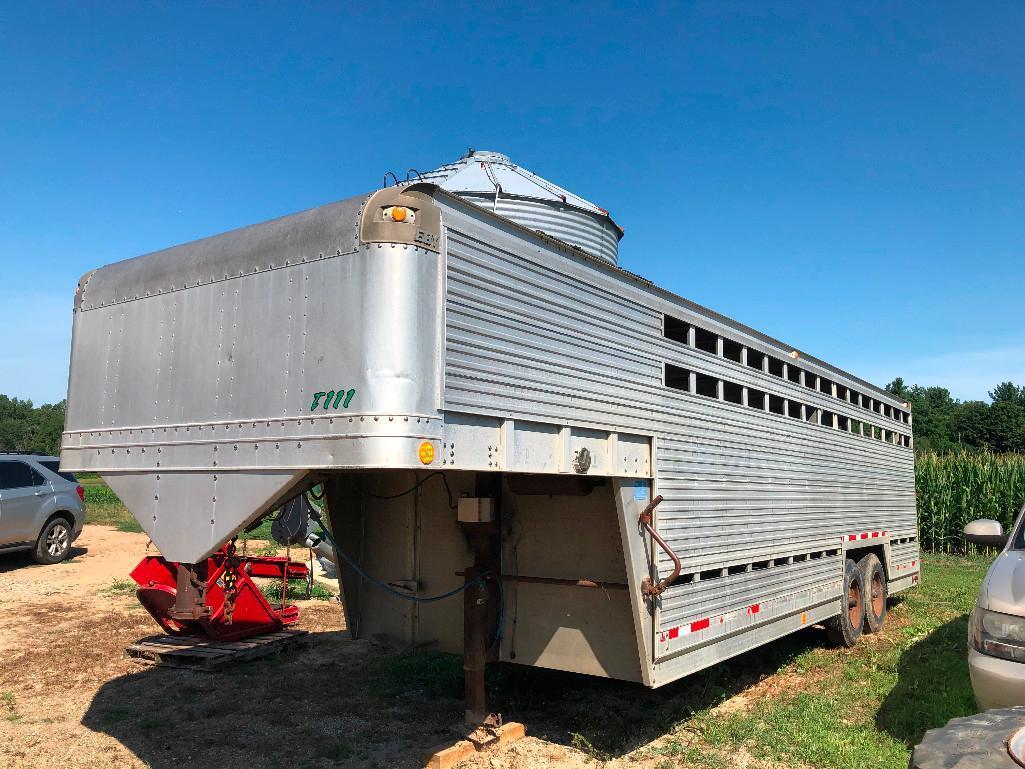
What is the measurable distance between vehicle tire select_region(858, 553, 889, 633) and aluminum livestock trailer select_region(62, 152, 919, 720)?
159 centimetres

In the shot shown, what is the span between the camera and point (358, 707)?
6.88 metres

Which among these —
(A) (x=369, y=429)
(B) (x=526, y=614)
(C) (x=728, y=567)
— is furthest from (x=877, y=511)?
(A) (x=369, y=429)

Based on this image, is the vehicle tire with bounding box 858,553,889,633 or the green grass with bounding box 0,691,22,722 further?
the vehicle tire with bounding box 858,553,889,633

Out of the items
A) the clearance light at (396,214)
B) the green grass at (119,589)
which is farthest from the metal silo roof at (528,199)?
the green grass at (119,589)

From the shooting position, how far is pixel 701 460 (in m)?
6.11

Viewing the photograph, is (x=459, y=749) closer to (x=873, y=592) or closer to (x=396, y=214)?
(x=396, y=214)

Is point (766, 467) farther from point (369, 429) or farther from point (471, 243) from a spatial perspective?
point (369, 429)

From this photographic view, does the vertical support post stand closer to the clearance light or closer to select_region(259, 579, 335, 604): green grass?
the clearance light

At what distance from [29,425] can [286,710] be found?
97479mm

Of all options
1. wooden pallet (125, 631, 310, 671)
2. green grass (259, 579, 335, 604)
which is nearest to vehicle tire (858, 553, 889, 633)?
wooden pallet (125, 631, 310, 671)

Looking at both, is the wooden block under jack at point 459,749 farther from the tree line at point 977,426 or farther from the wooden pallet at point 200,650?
the tree line at point 977,426

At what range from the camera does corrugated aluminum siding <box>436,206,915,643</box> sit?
4.35 m

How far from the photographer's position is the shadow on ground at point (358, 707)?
582 centimetres

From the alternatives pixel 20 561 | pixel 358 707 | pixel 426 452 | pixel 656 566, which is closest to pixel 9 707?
pixel 358 707
